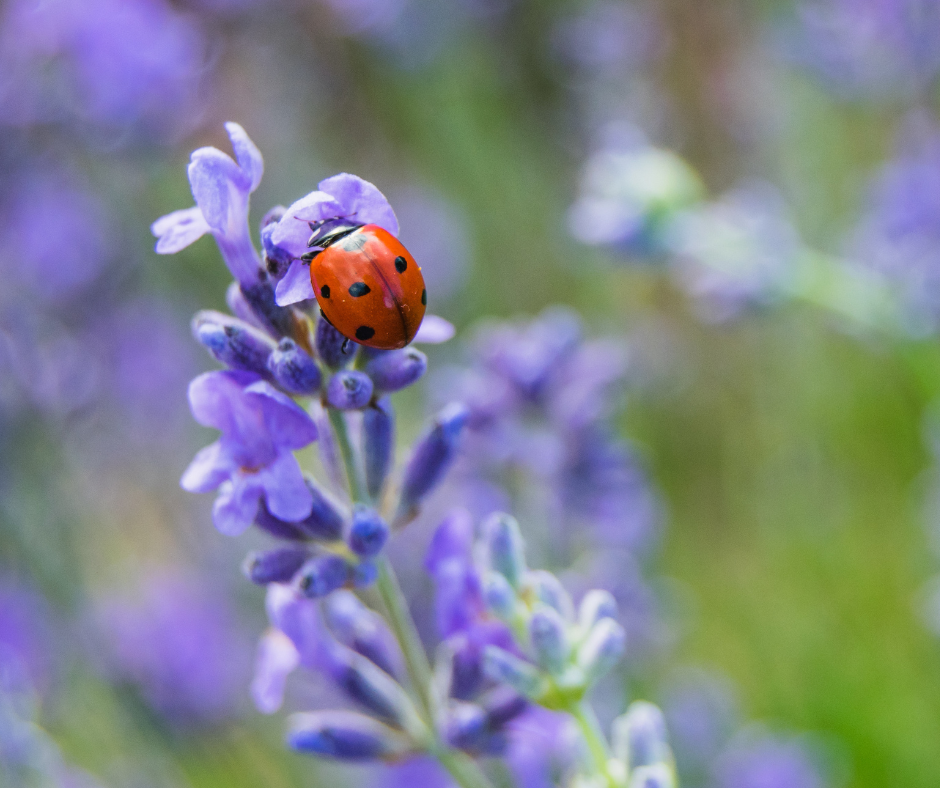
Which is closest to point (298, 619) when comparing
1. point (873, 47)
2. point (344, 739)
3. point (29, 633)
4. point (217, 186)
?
point (344, 739)

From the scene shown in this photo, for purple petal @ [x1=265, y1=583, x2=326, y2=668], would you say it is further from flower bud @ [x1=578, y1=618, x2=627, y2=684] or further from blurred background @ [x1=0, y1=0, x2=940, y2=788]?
blurred background @ [x1=0, y1=0, x2=940, y2=788]

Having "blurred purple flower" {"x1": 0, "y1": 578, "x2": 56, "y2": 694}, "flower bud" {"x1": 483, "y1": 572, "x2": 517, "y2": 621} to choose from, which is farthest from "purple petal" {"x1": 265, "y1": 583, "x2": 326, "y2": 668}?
"blurred purple flower" {"x1": 0, "y1": 578, "x2": 56, "y2": 694}

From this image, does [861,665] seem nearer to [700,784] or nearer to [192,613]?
[700,784]

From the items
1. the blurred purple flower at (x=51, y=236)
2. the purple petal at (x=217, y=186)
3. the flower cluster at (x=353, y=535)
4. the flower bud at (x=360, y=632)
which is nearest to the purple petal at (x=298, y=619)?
the flower cluster at (x=353, y=535)

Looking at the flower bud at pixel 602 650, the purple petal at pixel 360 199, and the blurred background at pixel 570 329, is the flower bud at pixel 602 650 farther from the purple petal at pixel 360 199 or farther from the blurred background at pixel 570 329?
the blurred background at pixel 570 329

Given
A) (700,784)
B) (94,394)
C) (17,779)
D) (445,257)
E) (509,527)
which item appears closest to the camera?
(509,527)

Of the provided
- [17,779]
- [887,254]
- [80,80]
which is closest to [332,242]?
[17,779]

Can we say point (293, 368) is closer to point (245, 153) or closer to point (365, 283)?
point (365, 283)

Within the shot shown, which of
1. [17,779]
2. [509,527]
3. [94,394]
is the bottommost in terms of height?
[17,779]
